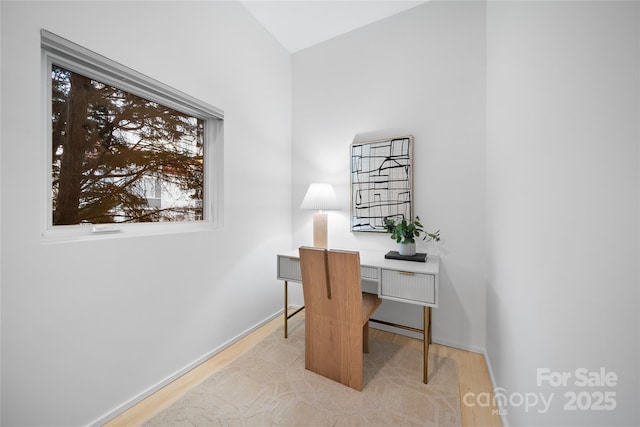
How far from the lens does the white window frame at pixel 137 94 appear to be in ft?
4.01

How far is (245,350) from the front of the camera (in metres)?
2.04

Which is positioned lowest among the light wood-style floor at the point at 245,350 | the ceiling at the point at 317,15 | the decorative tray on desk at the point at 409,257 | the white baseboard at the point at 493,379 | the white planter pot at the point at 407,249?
the light wood-style floor at the point at 245,350

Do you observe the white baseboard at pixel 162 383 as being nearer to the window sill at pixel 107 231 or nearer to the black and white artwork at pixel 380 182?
the window sill at pixel 107 231

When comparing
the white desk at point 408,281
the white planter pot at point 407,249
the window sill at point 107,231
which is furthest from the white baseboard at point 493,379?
the window sill at point 107,231

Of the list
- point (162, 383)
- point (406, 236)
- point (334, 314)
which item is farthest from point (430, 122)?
point (162, 383)

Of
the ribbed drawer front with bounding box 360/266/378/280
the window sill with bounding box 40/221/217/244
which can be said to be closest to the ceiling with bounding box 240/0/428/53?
the window sill with bounding box 40/221/217/244

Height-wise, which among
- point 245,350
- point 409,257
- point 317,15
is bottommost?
point 245,350

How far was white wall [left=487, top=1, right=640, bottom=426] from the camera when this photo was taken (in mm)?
604

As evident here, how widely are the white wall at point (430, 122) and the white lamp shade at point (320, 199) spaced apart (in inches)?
10.6

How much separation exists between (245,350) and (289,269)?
73 centimetres

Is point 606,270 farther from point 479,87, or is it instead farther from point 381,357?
point 479,87

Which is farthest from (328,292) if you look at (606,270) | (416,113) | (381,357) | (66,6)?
(66,6)

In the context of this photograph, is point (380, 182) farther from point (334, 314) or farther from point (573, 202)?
point (573, 202)

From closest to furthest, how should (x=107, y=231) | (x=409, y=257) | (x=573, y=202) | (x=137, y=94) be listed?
(x=573, y=202)
(x=107, y=231)
(x=137, y=94)
(x=409, y=257)
